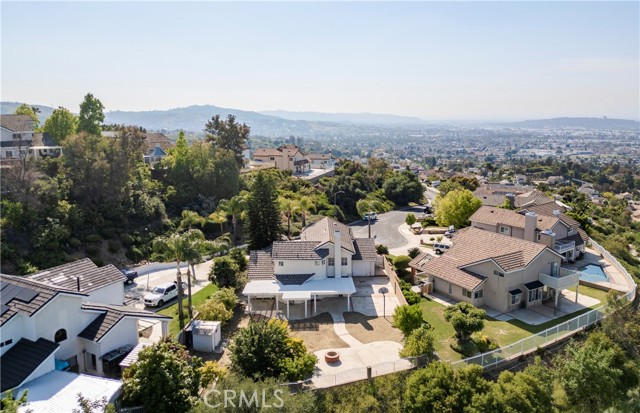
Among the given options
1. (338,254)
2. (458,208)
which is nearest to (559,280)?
(338,254)

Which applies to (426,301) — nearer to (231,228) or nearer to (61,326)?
(61,326)

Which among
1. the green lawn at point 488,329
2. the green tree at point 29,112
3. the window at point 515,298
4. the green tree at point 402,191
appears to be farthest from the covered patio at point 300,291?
the green tree at point 29,112

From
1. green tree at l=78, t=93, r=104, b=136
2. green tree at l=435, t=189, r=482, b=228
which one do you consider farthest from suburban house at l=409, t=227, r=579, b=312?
green tree at l=78, t=93, r=104, b=136

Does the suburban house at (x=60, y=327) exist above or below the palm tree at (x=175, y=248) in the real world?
below

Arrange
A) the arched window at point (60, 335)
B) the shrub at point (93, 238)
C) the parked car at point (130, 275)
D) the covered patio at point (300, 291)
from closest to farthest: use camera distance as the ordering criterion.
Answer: the arched window at point (60, 335)
the covered patio at point (300, 291)
the parked car at point (130, 275)
the shrub at point (93, 238)

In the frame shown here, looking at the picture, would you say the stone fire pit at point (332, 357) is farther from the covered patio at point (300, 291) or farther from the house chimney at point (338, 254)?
the house chimney at point (338, 254)

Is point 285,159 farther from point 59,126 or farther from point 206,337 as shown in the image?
point 206,337
